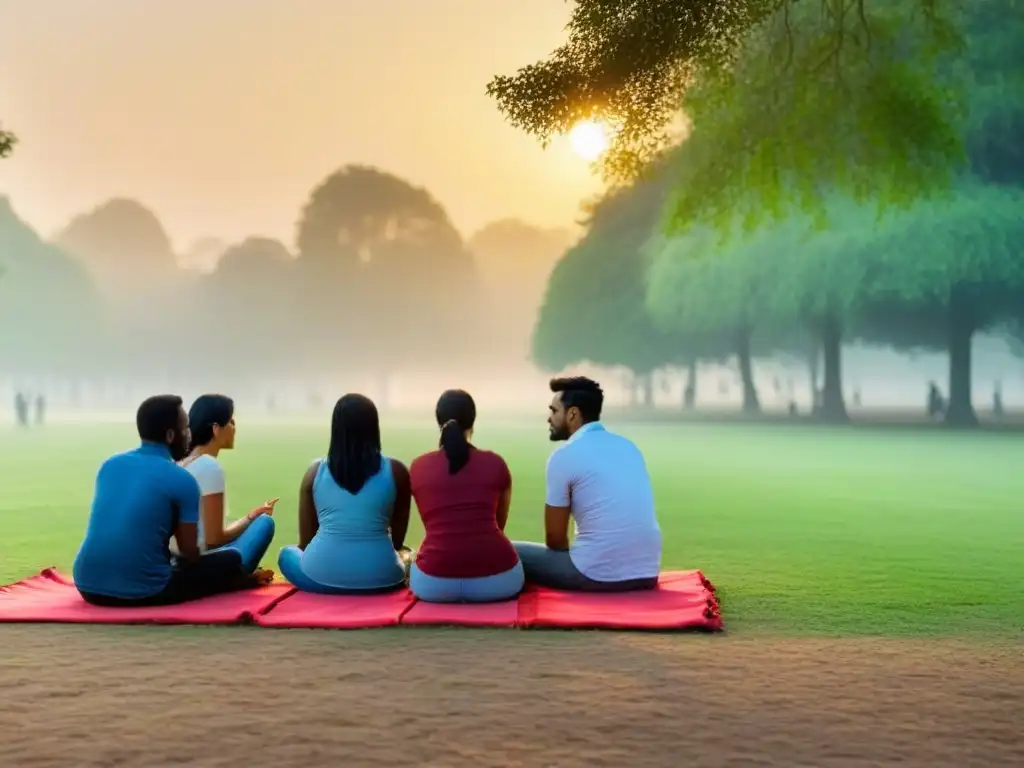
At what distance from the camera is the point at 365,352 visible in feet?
214

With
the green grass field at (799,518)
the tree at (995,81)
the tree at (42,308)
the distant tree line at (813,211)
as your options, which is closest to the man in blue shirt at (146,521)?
the green grass field at (799,518)

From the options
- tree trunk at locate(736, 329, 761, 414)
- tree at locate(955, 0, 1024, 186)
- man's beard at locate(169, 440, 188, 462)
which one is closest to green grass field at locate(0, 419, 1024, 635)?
man's beard at locate(169, 440, 188, 462)

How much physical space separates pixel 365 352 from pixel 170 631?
195ft

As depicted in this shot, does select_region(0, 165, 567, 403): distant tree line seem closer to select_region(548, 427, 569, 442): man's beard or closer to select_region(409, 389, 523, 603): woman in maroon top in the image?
select_region(548, 427, 569, 442): man's beard

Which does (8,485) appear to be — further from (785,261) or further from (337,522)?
(785,261)

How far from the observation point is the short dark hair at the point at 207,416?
7.24 meters

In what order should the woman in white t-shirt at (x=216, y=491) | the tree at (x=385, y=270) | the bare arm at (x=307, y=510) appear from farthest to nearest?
the tree at (x=385, y=270), the woman in white t-shirt at (x=216, y=491), the bare arm at (x=307, y=510)

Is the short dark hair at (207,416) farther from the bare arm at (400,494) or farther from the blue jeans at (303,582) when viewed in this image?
the bare arm at (400,494)

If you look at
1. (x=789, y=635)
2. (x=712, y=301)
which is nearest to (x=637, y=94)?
(x=789, y=635)

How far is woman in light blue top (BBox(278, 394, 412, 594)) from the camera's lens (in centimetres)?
678

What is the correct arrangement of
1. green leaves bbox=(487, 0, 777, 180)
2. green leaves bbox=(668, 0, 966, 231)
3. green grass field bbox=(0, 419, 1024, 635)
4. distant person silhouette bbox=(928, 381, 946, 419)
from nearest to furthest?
green grass field bbox=(0, 419, 1024, 635) < green leaves bbox=(487, 0, 777, 180) < green leaves bbox=(668, 0, 966, 231) < distant person silhouette bbox=(928, 381, 946, 419)

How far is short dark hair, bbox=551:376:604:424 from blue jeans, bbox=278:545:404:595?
1473 mm

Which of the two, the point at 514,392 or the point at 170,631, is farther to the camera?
the point at 514,392

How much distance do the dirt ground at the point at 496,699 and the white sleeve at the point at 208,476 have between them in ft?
3.58
